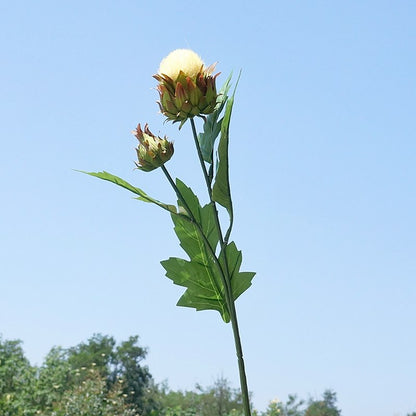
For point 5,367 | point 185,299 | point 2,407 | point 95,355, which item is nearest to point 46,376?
point 5,367

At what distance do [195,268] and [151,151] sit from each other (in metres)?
0.39

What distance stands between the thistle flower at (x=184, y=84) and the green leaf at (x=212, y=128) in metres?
0.07

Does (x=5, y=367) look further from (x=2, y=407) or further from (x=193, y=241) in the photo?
(x=193, y=241)

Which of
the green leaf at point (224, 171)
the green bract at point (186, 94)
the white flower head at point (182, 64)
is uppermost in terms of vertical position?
the white flower head at point (182, 64)

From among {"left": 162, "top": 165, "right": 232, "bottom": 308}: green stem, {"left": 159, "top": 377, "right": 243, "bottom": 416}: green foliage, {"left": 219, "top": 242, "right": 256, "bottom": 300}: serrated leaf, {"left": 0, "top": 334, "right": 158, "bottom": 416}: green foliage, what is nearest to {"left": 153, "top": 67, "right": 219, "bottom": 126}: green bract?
{"left": 162, "top": 165, "right": 232, "bottom": 308}: green stem

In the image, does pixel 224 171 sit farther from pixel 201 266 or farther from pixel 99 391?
pixel 99 391

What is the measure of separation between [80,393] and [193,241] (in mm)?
8351

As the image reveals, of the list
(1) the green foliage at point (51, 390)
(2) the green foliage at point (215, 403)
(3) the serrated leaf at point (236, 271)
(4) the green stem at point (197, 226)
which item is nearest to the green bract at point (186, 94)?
(4) the green stem at point (197, 226)

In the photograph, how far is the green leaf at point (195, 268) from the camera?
1.98m

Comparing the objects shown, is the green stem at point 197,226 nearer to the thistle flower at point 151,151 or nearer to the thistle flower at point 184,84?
the thistle flower at point 151,151

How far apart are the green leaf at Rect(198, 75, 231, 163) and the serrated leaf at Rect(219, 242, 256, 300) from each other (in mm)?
250

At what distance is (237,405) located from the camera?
12.4 metres

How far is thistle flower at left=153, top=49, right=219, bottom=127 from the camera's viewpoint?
175cm

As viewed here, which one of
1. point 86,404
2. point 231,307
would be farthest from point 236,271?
point 86,404
